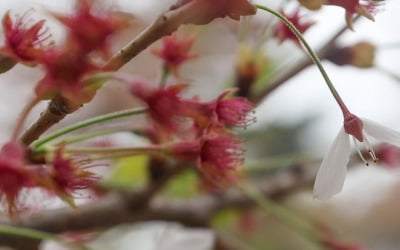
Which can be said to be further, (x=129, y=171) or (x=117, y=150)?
(x=129, y=171)

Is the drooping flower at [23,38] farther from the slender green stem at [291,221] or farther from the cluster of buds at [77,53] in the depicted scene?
the slender green stem at [291,221]

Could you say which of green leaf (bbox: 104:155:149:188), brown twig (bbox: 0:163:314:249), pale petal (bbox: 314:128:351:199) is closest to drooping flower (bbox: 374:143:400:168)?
brown twig (bbox: 0:163:314:249)

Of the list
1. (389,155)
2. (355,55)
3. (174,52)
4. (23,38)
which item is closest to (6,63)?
(23,38)

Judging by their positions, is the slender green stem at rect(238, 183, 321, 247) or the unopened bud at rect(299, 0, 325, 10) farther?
the slender green stem at rect(238, 183, 321, 247)

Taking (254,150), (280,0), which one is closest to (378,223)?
(254,150)

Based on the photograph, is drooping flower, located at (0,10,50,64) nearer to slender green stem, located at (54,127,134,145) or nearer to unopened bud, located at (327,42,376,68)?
slender green stem, located at (54,127,134,145)

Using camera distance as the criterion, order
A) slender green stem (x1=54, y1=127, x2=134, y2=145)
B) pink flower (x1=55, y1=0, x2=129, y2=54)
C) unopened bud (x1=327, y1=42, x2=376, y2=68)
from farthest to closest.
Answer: unopened bud (x1=327, y1=42, x2=376, y2=68) → slender green stem (x1=54, y1=127, x2=134, y2=145) → pink flower (x1=55, y1=0, x2=129, y2=54)

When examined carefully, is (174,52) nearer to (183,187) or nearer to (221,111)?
(221,111)
